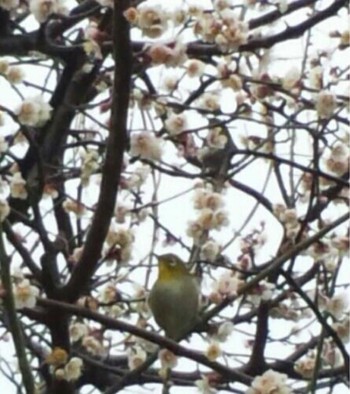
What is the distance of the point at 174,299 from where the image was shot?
221 cm

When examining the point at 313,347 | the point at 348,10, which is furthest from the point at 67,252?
the point at 348,10

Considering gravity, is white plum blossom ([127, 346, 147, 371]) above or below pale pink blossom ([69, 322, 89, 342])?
below

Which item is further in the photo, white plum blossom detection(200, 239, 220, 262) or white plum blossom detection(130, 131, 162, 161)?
white plum blossom detection(200, 239, 220, 262)

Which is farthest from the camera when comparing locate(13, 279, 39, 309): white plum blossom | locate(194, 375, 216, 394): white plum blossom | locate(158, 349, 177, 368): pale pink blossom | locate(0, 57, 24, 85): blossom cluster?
locate(0, 57, 24, 85): blossom cluster

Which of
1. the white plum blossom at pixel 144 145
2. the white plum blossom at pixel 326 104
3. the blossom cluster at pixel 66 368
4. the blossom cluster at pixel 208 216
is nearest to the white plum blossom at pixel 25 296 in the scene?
the blossom cluster at pixel 66 368

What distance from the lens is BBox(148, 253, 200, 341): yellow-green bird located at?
7.14 ft

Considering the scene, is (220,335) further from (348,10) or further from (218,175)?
(348,10)

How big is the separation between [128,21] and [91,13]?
57 centimetres

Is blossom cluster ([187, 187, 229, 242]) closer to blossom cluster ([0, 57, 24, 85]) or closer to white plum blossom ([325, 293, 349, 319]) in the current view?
white plum blossom ([325, 293, 349, 319])

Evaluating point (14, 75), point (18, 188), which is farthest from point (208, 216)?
point (14, 75)

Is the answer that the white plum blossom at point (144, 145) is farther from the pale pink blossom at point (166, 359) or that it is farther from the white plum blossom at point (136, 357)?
the white plum blossom at point (136, 357)

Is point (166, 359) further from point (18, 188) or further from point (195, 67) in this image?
point (195, 67)

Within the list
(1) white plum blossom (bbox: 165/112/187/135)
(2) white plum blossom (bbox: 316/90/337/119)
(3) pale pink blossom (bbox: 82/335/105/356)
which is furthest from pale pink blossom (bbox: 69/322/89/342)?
(2) white plum blossom (bbox: 316/90/337/119)

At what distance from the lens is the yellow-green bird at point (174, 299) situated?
2176 millimetres
